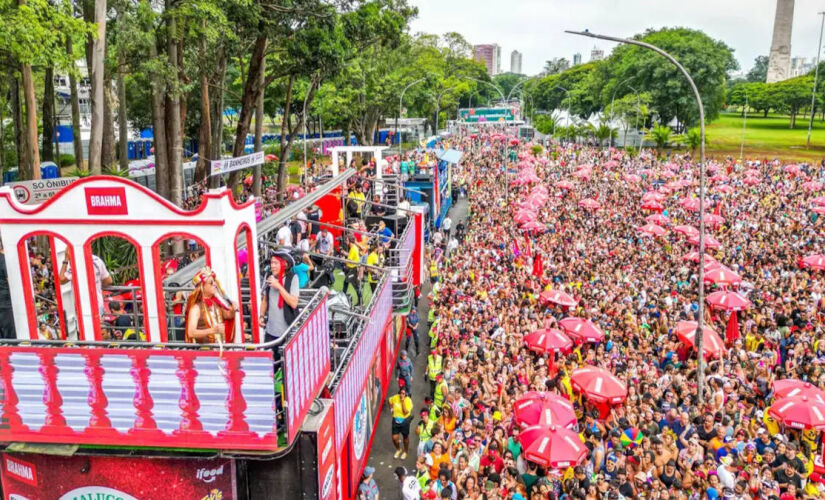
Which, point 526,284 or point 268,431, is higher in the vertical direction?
point 268,431

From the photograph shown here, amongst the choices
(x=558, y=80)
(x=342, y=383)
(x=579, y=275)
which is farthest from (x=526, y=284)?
(x=558, y=80)

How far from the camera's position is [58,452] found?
6.93 m

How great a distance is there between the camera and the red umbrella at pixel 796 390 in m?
11.8

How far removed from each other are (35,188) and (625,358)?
1359cm

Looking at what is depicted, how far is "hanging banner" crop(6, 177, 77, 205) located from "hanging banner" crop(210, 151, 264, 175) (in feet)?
10.1

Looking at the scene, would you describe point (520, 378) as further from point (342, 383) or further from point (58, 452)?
point (58, 452)

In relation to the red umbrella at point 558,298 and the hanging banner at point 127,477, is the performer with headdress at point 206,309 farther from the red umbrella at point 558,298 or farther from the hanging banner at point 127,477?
the red umbrella at point 558,298

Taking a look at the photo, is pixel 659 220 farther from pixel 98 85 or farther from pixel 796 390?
pixel 98 85

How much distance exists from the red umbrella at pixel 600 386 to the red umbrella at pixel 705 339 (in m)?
3.32

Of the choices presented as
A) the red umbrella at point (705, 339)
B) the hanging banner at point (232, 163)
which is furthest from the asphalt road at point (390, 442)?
the hanging banner at point (232, 163)

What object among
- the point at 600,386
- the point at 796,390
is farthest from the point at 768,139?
the point at 600,386

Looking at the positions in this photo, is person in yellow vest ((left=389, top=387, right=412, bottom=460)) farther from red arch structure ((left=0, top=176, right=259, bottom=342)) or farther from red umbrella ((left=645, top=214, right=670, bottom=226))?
red umbrella ((left=645, top=214, right=670, bottom=226))

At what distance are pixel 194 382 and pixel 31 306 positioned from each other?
2.60 meters

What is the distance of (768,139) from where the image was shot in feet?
294
